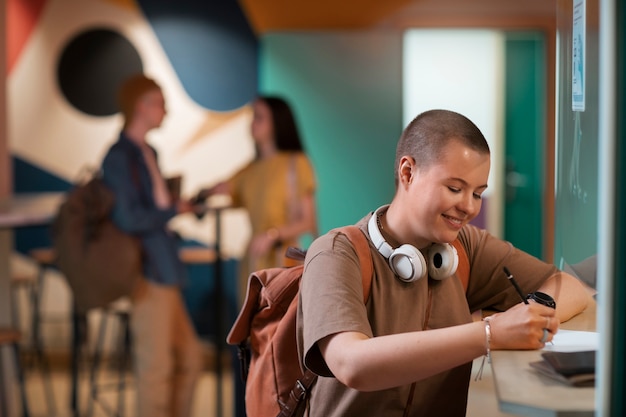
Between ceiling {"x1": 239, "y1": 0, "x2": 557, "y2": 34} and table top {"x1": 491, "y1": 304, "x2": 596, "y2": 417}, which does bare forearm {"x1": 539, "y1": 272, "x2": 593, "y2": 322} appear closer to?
table top {"x1": 491, "y1": 304, "x2": 596, "y2": 417}

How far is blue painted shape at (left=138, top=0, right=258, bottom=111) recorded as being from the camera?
615 cm

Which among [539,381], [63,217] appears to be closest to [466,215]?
[539,381]

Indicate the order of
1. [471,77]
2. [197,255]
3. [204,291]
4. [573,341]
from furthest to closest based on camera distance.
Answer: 1. [471,77]
2. [204,291]
3. [197,255]
4. [573,341]

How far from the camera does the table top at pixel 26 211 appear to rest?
403cm

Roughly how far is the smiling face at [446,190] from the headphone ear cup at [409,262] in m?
0.05

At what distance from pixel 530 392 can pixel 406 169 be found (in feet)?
1.63

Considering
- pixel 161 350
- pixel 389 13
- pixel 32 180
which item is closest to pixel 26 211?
pixel 161 350

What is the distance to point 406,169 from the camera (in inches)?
66.3

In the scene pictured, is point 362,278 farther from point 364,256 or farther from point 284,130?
point 284,130

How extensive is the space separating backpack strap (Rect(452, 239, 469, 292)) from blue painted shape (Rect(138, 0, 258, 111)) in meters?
4.46

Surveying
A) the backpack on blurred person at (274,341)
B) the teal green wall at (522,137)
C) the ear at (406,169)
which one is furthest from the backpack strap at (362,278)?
the teal green wall at (522,137)

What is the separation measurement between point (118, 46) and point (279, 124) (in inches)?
86.7

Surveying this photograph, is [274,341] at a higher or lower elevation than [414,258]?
lower

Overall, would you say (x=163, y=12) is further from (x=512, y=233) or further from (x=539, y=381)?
(x=539, y=381)
